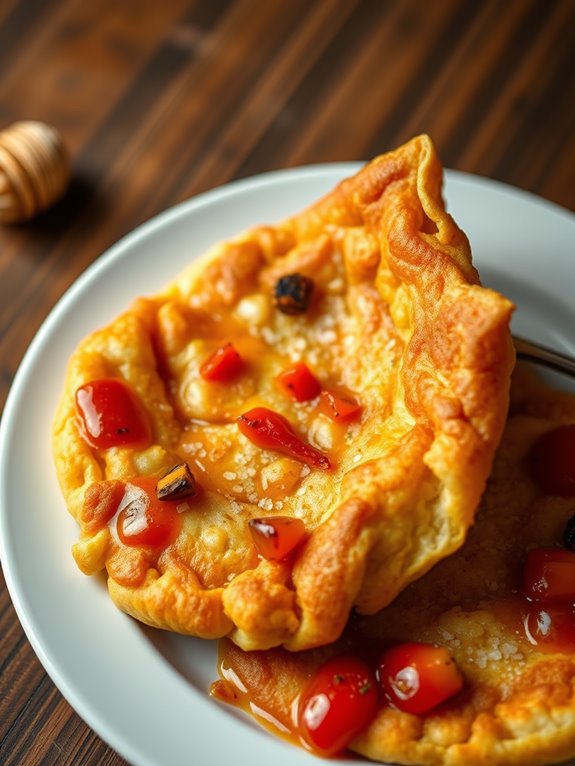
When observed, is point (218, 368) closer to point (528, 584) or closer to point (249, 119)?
point (528, 584)

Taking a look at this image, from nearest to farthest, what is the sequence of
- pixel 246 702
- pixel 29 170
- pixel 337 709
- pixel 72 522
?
pixel 337 709 → pixel 246 702 → pixel 72 522 → pixel 29 170

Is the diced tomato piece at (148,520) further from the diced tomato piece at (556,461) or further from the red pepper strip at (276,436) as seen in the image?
the diced tomato piece at (556,461)

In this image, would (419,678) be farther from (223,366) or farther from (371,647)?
(223,366)

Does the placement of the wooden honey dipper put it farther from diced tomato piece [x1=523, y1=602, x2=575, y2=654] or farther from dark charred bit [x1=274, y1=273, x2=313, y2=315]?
diced tomato piece [x1=523, y1=602, x2=575, y2=654]

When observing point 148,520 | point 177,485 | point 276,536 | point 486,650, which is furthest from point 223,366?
point 486,650

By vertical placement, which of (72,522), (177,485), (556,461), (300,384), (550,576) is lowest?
(72,522)

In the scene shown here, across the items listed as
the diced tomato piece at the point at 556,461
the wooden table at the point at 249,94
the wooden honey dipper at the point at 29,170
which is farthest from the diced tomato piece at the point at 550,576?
the wooden honey dipper at the point at 29,170

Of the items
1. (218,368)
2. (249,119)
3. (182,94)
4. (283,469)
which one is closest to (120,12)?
(182,94)

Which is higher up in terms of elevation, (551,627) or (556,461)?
(556,461)
